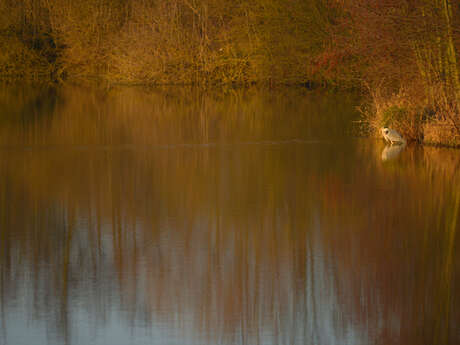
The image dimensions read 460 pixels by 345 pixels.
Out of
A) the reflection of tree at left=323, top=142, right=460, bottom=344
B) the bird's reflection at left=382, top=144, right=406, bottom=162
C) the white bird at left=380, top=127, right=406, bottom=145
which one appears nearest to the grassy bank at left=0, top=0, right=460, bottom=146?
the white bird at left=380, top=127, right=406, bottom=145

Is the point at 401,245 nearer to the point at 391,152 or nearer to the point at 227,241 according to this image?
the point at 227,241

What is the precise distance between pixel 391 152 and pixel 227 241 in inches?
321

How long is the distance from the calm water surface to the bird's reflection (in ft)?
0.23

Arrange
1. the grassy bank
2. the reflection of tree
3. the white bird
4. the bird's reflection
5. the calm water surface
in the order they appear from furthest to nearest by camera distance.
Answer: the grassy bank
the white bird
the bird's reflection
the reflection of tree
the calm water surface

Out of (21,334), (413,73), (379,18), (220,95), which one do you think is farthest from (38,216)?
(220,95)

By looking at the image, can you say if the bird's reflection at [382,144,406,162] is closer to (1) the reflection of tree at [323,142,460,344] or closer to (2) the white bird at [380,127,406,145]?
(2) the white bird at [380,127,406,145]

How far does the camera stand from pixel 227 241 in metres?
9.08

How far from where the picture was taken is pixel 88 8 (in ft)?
139

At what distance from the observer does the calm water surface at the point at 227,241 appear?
6.48 meters

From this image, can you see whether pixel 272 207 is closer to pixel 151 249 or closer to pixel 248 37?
pixel 151 249

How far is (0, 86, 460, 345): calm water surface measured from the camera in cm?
648

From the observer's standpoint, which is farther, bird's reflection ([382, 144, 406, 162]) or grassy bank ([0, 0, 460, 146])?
grassy bank ([0, 0, 460, 146])

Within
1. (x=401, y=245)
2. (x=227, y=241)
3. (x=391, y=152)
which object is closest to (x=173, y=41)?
(x=391, y=152)

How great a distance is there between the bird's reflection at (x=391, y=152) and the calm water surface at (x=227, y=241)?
0.23 ft
